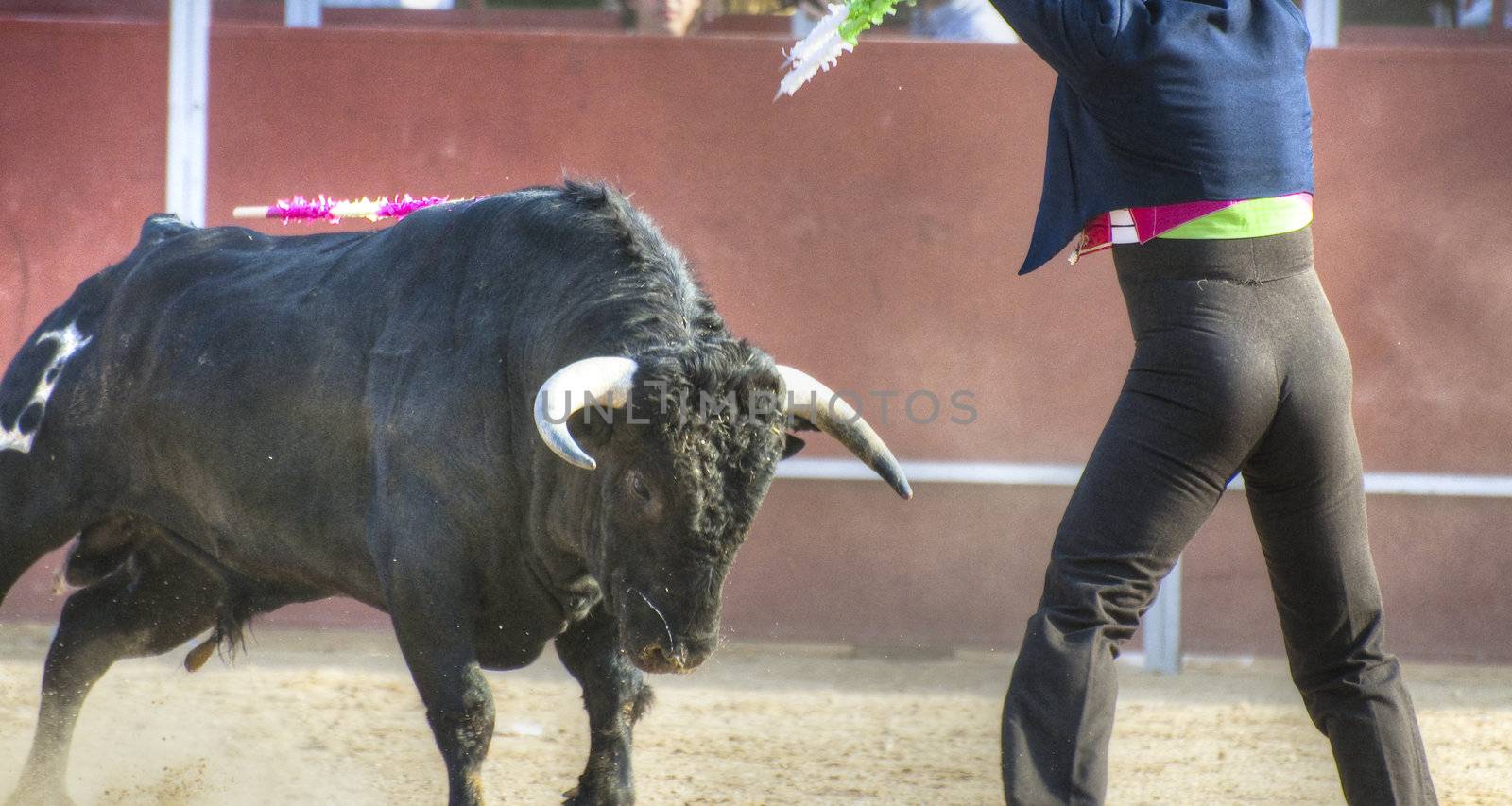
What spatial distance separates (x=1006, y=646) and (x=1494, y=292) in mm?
2319

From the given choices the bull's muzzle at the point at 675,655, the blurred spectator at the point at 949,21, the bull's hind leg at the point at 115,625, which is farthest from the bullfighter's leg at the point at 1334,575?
the blurred spectator at the point at 949,21

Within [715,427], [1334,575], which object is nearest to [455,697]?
[715,427]

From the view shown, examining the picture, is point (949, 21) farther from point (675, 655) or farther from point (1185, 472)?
point (1185, 472)

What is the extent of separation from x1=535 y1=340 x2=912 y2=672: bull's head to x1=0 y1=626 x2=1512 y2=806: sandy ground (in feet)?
4.15

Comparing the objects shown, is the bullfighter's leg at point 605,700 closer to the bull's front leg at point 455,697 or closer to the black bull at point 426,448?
the black bull at point 426,448


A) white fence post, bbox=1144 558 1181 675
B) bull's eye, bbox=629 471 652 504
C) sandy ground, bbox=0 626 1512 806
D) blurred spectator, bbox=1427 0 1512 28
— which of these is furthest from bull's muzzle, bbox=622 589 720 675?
blurred spectator, bbox=1427 0 1512 28

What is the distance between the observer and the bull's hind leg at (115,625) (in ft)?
13.7

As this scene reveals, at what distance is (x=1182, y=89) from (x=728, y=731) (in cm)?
310

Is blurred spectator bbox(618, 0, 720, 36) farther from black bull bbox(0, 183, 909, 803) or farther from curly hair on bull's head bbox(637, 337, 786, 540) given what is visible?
curly hair on bull's head bbox(637, 337, 786, 540)

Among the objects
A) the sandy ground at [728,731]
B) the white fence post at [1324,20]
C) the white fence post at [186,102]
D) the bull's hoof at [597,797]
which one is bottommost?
the sandy ground at [728,731]

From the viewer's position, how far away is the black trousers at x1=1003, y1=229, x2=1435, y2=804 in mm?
2398

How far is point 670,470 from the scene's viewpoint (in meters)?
2.97

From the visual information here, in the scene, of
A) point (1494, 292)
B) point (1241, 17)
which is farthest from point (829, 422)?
point (1494, 292)

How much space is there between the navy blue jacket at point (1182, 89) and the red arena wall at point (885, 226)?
12.3 feet
